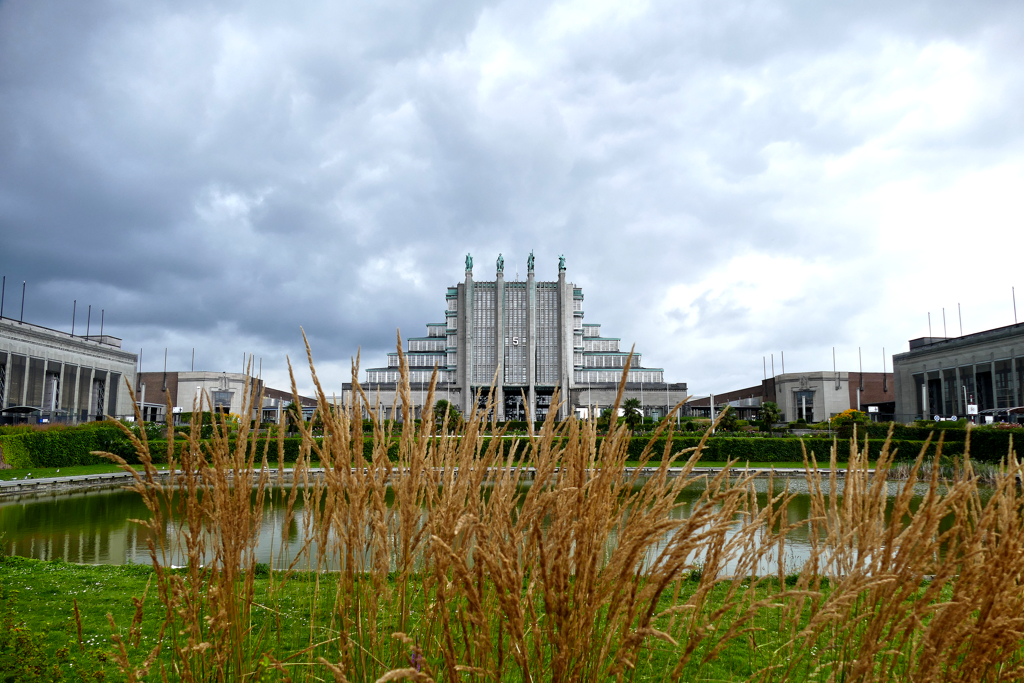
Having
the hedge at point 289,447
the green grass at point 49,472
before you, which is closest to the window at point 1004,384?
the hedge at point 289,447

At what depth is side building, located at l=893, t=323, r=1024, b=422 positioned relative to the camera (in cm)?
3650

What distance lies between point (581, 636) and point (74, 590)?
16.4 ft

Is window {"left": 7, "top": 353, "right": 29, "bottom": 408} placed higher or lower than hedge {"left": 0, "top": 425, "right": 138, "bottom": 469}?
higher

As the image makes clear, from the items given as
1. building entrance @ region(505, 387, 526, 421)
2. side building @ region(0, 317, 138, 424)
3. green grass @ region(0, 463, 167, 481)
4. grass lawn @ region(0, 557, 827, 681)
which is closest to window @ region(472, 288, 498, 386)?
building entrance @ region(505, 387, 526, 421)

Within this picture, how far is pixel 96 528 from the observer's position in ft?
27.1

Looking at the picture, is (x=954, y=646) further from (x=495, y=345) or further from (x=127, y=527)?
(x=495, y=345)

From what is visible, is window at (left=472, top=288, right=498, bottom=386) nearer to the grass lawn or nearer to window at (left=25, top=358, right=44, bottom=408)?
window at (left=25, top=358, right=44, bottom=408)

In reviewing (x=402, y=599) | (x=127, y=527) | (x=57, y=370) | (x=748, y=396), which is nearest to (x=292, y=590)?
(x=402, y=599)

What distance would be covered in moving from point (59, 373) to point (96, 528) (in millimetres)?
39470

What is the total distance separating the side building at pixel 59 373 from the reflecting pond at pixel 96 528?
81.3ft

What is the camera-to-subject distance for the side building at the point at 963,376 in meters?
36.5

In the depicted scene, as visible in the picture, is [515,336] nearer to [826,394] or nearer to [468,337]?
[468,337]

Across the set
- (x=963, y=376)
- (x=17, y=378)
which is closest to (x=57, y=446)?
(x=17, y=378)

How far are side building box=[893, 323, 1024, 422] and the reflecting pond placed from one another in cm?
3396
